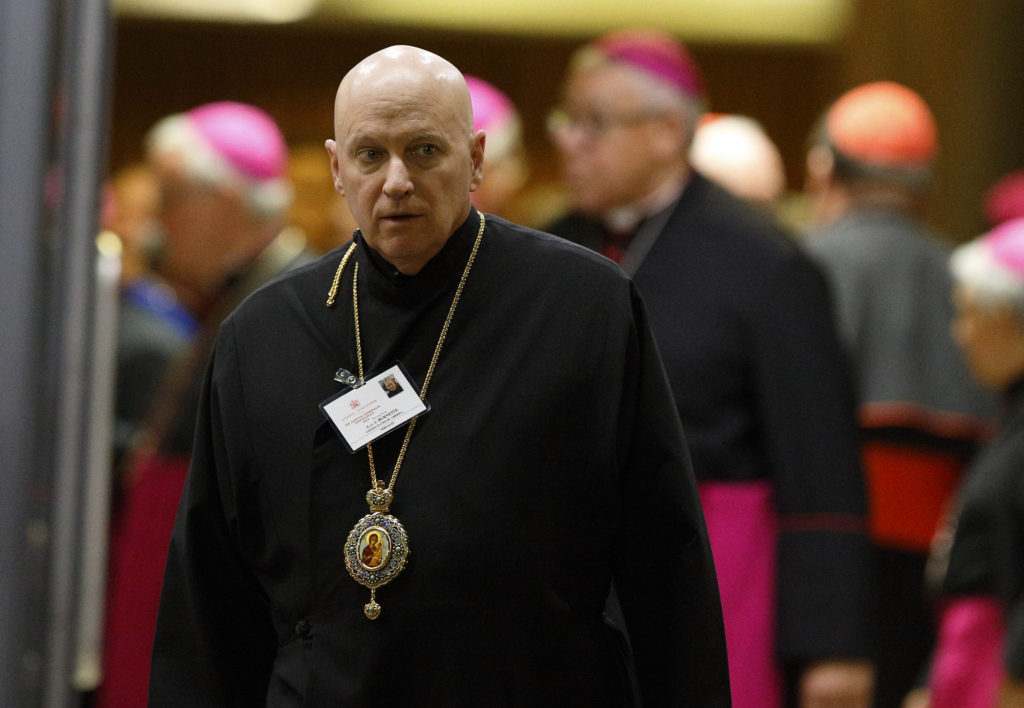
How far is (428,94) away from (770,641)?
1.80 metres

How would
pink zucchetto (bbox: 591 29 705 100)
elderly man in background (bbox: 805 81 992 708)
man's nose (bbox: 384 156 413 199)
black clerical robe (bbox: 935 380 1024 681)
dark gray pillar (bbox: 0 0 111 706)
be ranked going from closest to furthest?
man's nose (bbox: 384 156 413 199) < dark gray pillar (bbox: 0 0 111 706) < pink zucchetto (bbox: 591 29 705 100) < black clerical robe (bbox: 935 380 1024 681) < elderly man in background (bbox: 805 81 992 708)

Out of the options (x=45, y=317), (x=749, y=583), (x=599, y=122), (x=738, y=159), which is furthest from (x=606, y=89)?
(x=738, y=159)

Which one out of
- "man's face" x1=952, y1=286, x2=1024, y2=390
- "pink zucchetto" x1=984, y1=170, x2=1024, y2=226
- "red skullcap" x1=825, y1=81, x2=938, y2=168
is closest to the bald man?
"man's face" x1=952, y1=286, x2=1024, y2=390

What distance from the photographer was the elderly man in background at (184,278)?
3.96 meters

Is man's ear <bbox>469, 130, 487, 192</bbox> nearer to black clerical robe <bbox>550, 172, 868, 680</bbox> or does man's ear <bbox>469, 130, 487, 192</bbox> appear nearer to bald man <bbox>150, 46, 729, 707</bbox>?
bald man <bbox>150, 46, 729, 707</bbox>

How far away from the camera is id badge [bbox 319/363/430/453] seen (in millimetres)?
1846

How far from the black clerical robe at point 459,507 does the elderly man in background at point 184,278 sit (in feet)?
6.05

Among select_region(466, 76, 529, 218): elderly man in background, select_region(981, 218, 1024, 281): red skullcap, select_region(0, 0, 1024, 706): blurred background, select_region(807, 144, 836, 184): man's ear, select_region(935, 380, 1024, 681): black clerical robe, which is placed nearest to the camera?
select_region(466, 76, 529, 218): elderly man in background

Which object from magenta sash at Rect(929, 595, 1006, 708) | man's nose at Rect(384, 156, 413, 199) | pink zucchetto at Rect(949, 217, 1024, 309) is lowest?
magenta sash at Rect(929, 595, 1006, 708)

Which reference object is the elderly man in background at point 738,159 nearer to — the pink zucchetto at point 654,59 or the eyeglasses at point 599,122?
the pink zucchetto at point 654,59

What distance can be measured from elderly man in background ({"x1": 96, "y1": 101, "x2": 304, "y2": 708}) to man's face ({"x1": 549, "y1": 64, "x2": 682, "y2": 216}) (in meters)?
0.71

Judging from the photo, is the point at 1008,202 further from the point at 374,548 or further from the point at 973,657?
the point at 374,548

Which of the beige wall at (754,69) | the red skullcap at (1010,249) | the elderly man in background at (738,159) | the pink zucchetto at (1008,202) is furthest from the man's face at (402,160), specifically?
the beige wall at (754,69)

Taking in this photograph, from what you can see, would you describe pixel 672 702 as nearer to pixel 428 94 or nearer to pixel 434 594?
pixel 434 594
